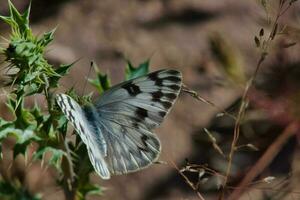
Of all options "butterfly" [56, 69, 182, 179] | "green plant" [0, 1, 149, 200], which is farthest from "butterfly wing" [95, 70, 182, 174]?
"green plant" [0, 1, 149, 200]

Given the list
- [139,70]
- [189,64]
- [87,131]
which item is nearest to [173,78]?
[87,131]

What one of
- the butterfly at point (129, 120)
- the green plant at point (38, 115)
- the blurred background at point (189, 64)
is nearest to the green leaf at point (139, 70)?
the green plant at point (38, 115)

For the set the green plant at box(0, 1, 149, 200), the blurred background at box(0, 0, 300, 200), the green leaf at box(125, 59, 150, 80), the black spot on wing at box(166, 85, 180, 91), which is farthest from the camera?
the blurred background at box(0, 0, 300, 200)

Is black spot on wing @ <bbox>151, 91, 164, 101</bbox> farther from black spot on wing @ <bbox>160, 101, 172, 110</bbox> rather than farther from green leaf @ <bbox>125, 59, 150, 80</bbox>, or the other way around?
green leaf @ <bbox>125, 59, 150, 80</bbox>

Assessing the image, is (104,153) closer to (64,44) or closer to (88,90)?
(88,90)

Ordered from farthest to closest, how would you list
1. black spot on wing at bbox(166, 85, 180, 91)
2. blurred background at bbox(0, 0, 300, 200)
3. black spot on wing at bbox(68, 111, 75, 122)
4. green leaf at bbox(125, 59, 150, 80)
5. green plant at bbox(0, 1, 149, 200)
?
blurred background at bbox(0, 0, 300, 200) → green leaf at bbox(125, 59, 150, 80) → black spot on wing at bbox(166, 85, 180, 91) → green plant at bbox(0, 1, 149, 200) → black spot on wing at bbox(68, 111, 75, 122)

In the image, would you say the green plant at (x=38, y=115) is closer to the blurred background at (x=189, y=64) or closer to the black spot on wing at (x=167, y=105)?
the black spot on wing at (x=167, y=105)
